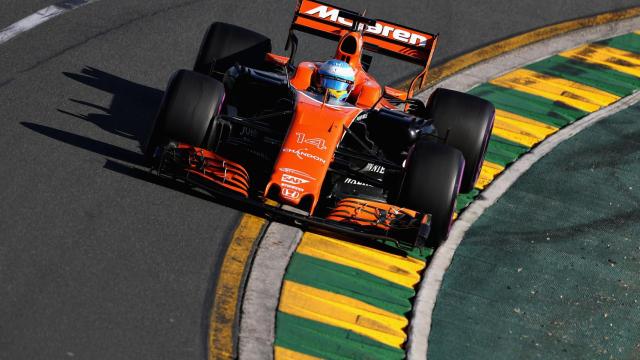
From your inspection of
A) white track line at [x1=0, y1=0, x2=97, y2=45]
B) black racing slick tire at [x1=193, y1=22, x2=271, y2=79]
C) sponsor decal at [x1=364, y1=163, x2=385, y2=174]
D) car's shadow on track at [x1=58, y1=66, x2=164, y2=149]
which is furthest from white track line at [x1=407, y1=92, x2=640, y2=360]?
white track line at [x1=0, y1=0, x2=97, y2=45]

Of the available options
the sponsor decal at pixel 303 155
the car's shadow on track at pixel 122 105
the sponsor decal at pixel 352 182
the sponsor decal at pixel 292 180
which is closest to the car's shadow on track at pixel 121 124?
the car's shadow on track at pixel 122 105

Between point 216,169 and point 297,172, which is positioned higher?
point 297,172

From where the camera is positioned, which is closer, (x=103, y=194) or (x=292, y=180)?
(x=292, y=180)

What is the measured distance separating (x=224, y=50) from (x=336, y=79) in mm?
1390

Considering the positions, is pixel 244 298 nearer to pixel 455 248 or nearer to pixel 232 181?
pixel 232 181

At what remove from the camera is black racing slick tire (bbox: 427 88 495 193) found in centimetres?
1143

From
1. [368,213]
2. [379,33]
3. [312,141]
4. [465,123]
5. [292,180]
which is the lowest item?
[368,213]

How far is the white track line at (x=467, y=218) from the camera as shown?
971 cm

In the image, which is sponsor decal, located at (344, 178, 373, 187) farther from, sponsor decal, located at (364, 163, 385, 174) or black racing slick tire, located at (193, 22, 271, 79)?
black racing slick tire, located at (193, 22, 271, 79)

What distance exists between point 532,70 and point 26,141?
726 centimetres

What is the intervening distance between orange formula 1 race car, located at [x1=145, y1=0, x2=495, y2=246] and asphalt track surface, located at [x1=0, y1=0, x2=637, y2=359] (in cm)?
60

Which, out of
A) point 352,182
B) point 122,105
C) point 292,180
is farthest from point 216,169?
point 122,105

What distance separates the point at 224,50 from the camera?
39.6ft

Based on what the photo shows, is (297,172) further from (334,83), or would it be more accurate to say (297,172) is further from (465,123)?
(465,123)
